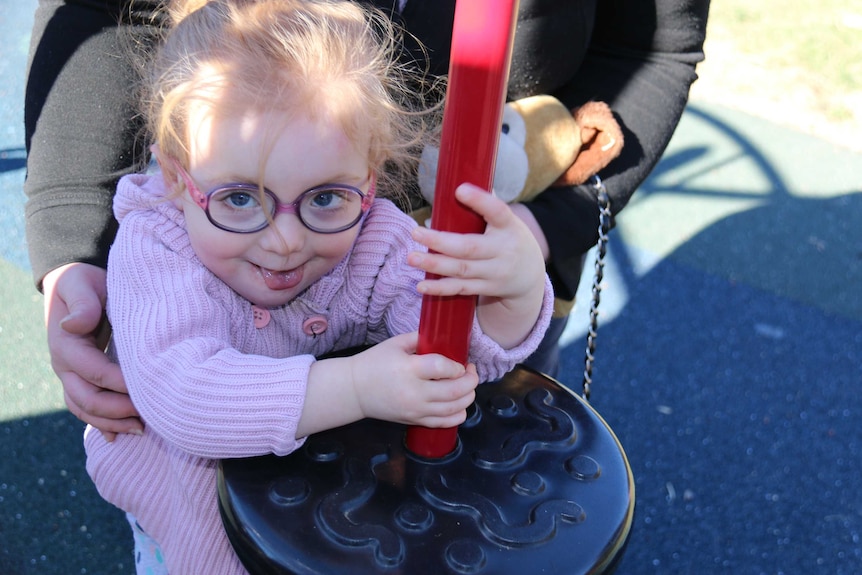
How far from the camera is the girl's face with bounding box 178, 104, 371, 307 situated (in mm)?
716

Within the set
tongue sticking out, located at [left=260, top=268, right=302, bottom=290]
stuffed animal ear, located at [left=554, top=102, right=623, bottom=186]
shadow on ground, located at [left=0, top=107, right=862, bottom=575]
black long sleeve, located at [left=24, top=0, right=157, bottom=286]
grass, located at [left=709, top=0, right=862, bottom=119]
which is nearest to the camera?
tongue sticking out, located at [left=260, top=268, right=302, bottom=290]

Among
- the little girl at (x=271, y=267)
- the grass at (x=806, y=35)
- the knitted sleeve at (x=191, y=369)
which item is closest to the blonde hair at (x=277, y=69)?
the little girl at (x=271, y=267)

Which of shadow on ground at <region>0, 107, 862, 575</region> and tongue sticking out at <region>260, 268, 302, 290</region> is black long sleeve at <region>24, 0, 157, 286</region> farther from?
shadow on ground at <region>0, 107, 862, 575</region>

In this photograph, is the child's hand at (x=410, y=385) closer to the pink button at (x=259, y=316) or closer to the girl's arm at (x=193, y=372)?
the girl's arm at (x=193, y=372)

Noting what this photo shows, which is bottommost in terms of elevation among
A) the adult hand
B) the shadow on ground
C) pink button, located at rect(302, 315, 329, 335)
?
the shadow on ground

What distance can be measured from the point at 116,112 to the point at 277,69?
0.40 m

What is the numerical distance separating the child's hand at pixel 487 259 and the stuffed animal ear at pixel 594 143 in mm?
439

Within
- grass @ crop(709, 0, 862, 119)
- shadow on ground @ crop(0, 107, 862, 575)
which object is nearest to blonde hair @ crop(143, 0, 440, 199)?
shadow on ground @ crop(0, 107, 862, 575)

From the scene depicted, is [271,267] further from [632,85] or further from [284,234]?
[632,85]

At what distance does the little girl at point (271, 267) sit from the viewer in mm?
691

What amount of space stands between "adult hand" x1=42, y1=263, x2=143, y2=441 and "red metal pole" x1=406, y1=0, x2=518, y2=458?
1.24 ft

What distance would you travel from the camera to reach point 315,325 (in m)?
0.88

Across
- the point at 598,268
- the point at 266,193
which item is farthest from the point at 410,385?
the point at 598,268

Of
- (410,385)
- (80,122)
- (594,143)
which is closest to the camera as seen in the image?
(410,385)
